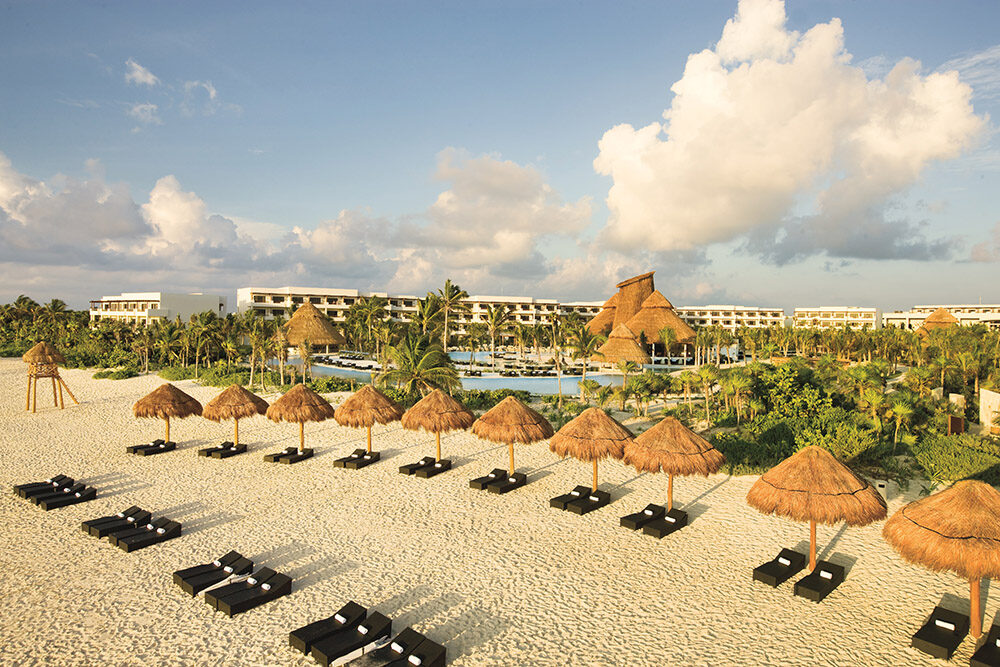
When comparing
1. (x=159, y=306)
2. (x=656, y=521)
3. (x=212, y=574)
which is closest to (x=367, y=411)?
(x=212, y=574)

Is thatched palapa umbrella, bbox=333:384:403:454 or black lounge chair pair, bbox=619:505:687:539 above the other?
thatched palapa umbrella, bbox=333:384:403:454

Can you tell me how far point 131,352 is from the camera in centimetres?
4459

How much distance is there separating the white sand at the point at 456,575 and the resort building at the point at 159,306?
62.9 m

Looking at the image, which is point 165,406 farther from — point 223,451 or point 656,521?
point 656,521

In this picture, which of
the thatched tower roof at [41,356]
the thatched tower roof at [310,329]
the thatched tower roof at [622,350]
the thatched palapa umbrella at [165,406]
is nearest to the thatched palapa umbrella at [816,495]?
the thatched palapa umbrella at [165,406]

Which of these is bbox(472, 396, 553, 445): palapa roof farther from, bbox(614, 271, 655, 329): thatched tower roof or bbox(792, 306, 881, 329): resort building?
bbox(792, 306, 881, 329): resort building

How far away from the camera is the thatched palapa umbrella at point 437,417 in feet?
46.8

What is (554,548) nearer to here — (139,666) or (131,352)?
(139,666)

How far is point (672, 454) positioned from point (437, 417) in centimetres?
648

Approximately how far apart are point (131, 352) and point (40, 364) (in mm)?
25480

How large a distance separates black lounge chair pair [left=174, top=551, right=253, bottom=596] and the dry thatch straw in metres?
6.20

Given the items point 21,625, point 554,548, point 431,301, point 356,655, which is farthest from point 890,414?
point 431,301

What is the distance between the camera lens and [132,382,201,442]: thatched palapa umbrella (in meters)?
16.4

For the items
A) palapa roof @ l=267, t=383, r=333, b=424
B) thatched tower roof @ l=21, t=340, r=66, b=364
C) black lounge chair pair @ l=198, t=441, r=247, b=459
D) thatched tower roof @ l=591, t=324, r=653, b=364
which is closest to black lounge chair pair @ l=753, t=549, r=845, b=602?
palapa roof @ l=267, t=383, r=333, b=424
